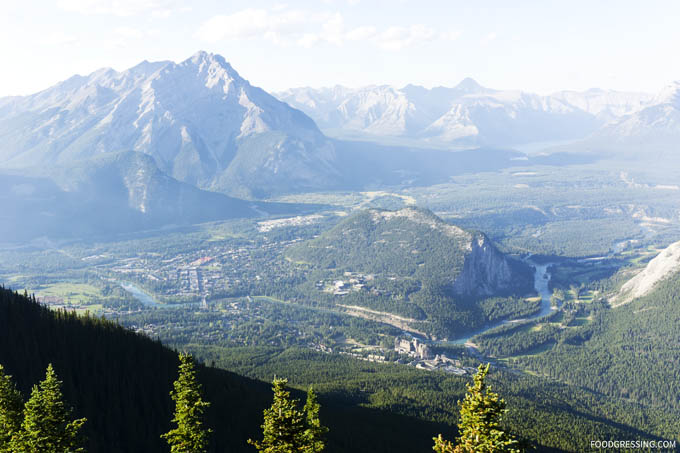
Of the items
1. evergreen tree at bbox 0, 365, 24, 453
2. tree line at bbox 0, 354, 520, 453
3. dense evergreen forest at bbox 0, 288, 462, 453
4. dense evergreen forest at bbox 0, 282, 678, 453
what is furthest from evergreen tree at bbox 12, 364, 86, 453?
dense evergreen forest at bbox 0, 282, 678, 453

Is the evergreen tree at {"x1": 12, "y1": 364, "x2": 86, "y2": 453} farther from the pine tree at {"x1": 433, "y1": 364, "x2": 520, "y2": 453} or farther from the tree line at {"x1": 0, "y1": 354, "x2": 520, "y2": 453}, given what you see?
the pine tree at {"x1": 433, "y1": 364, "x2": 520, "y2": 453}

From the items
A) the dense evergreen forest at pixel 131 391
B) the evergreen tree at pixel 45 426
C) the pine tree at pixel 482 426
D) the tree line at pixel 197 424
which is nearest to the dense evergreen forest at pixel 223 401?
the dense evergreen forest at pixel 131 391

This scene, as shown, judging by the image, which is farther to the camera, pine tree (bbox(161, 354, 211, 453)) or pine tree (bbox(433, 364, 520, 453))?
pine tree (bbox(161, 354, 211, 453))

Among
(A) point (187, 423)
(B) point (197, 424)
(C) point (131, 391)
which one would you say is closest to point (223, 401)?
(C) point (131, 391)

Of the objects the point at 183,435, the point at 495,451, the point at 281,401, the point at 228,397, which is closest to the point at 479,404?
the point at 495,451

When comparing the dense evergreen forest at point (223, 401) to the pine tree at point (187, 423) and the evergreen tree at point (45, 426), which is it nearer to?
the pine tree at point (187, 423)

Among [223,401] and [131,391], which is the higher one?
[131,391]

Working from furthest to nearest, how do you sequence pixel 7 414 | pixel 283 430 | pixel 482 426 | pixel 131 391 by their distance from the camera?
pixel 131 391
pixel 7 414
pixel 283 430
pixel 482 426

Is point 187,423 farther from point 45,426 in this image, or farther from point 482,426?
point 482,426

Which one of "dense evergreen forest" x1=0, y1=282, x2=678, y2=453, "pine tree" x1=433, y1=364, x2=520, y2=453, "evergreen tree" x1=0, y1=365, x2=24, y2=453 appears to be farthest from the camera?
"dense evergreen forest" x1=0, y1=282, x2=678, y2=453
